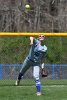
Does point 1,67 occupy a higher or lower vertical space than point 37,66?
lower

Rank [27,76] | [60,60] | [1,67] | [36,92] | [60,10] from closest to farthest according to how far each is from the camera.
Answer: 1. [36,92]
2. [27,76]
3. [1,67]
4. [60,60]
5. [60,10]

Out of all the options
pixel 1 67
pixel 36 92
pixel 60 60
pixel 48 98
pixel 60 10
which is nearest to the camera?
pixel 48 98

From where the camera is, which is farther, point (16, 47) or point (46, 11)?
point (46, 11)

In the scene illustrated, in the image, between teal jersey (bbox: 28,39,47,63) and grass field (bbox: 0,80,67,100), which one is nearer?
grass field (bbox: 0,80,67,100)

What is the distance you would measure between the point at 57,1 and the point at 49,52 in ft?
31.5

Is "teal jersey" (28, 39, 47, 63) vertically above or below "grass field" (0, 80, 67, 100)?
above

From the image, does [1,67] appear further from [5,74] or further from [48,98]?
[48,98]

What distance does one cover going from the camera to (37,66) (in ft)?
40.1

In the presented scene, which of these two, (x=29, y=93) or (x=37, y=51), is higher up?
(x=37, y=51)

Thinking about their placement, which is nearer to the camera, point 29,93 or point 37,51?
point 37,51

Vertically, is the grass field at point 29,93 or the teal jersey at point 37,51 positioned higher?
the teal jersey at point 37,51

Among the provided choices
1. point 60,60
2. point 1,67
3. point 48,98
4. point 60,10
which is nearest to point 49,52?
point 60,60

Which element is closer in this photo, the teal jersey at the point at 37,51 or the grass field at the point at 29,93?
the grass field at the point at 29,93

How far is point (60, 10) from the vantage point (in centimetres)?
3153
